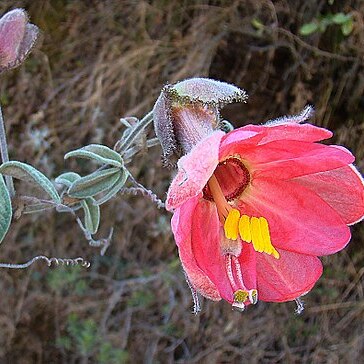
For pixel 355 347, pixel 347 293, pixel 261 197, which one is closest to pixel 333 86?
pixel 347 293

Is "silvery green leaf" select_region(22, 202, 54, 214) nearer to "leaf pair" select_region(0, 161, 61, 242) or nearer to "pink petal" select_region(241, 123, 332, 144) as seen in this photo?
"leaf pair" select_region(0, 161, 61, 242)

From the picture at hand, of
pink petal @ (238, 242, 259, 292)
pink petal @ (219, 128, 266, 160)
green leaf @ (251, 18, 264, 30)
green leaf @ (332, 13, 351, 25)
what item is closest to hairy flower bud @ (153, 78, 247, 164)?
pink petal @ (219, 128, 266, 160)

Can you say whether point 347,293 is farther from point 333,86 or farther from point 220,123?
point 220,123

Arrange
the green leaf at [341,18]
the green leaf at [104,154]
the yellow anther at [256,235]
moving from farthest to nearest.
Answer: the green leaf at [341,18] → the green leaf at [104,154] → the yellow anther at [256,235]

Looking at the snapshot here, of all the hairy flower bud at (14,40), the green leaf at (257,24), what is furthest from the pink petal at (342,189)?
the green leaf at (257,24)

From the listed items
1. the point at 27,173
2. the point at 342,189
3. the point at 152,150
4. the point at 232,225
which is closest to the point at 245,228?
the point at 232,225

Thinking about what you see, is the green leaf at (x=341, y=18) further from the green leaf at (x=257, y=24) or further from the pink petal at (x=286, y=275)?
the pink petal at (x=286, y=275)

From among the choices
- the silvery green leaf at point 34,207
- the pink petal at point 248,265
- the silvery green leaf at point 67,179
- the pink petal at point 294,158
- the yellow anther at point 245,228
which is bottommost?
the silvery green leaf at point 67,179

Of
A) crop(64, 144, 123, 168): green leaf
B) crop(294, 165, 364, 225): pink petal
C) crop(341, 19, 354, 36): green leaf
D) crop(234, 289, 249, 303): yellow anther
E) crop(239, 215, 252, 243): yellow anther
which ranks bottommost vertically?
crop(341, 19, 354, 36): green leaf
